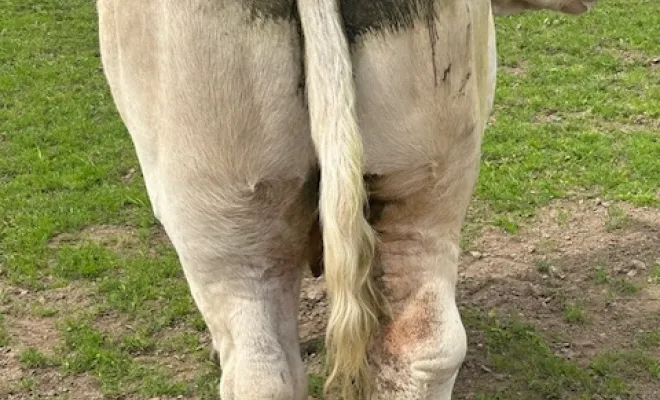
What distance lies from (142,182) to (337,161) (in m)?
4.33

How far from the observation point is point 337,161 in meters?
2.37

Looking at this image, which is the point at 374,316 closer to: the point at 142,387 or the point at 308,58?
the point at 308,58

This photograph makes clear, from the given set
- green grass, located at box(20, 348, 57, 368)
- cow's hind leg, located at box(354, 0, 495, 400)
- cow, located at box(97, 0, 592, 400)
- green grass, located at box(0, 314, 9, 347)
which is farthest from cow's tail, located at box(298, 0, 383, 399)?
green grass, located at box(0, 314, 9, 347)

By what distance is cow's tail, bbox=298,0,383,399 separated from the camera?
233 cm

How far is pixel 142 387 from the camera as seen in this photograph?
4348mm

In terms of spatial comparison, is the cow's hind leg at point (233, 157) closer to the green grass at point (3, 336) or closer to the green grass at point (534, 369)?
the green grass at point (534, 369)

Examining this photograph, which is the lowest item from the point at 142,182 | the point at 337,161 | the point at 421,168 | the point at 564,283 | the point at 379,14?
the point at 564,283

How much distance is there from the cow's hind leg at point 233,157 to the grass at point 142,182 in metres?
1.67

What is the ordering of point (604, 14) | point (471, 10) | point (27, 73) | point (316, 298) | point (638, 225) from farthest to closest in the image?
point (604, 14) < point (27, 73) < point (638, 225) < point (316, 298) < point (471, 10)

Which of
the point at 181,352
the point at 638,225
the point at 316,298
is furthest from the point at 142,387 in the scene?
the point at 638,225

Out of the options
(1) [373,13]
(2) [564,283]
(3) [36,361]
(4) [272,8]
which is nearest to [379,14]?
(1) [373,13]

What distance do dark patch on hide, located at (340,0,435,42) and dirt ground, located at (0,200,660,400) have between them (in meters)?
2.26

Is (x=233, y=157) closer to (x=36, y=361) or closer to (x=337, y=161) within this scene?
(x=337, y=161)

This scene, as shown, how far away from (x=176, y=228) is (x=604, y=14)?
8424 millimetres
